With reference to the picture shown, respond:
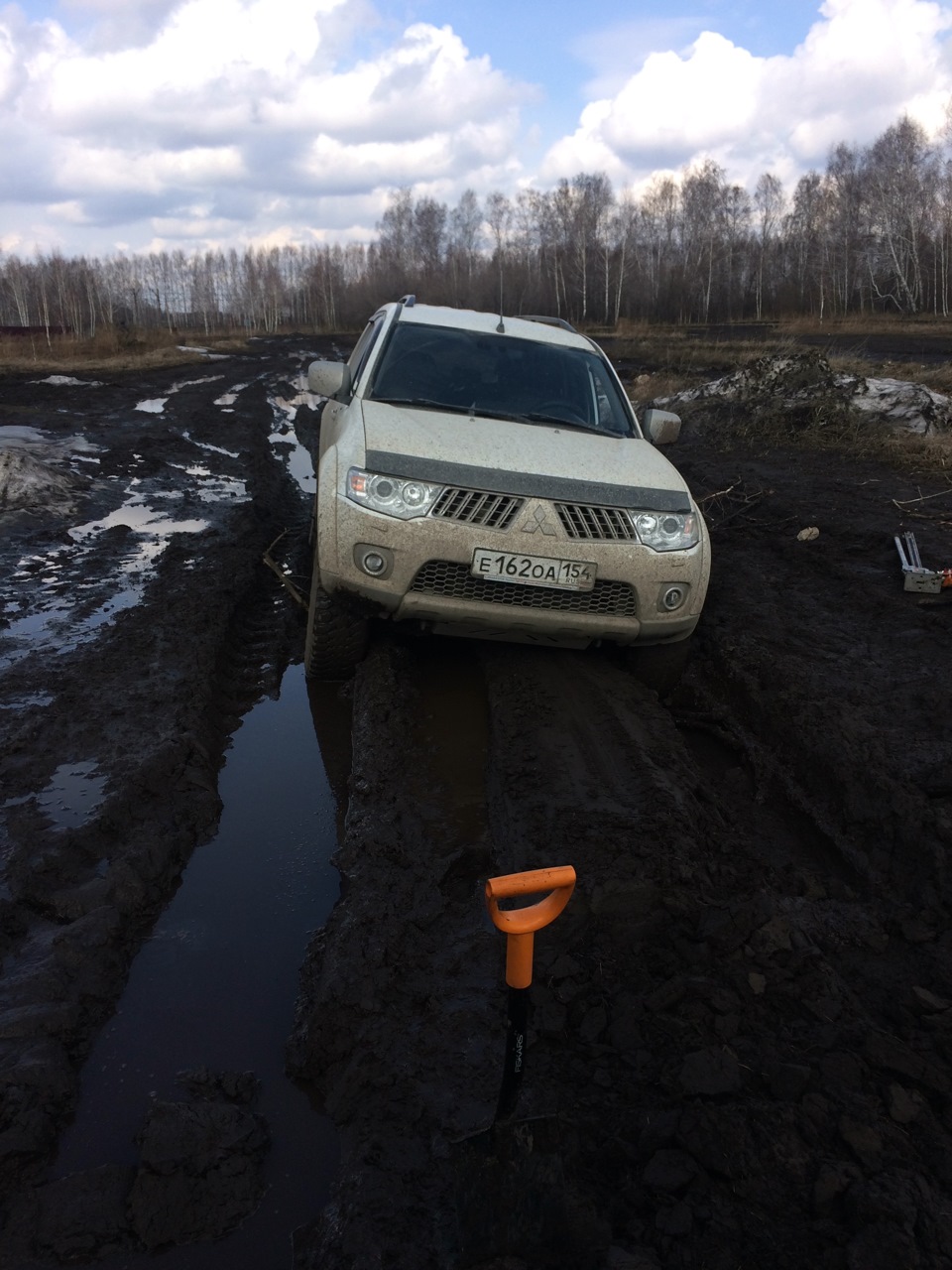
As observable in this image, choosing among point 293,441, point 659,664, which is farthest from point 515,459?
point 293,441

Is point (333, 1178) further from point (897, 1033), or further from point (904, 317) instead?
point (904, 317)

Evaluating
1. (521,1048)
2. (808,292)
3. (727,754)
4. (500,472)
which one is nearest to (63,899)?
(521,1048)

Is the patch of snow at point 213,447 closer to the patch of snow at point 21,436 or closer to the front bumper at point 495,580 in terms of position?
the patch of snow at point 21,436

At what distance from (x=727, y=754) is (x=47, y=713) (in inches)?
140

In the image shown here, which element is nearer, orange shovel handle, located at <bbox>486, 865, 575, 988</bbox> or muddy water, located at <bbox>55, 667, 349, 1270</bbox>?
orange shovel handle, located at <bbox>486, 865, 575, 988</bbox>

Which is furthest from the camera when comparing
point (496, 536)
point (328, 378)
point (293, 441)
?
point (293, 441)

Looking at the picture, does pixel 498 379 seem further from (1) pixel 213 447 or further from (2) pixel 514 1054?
(1) pixel 213 447

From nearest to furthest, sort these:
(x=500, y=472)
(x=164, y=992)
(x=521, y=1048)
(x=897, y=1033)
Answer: (x=521, y=1048) → (x=897, y=1033) → (x=164, y=992) → (x=500, y=472)

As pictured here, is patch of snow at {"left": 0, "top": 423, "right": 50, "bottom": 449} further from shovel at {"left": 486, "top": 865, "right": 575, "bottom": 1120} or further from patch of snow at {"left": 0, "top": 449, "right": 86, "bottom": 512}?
shovel at {"left": 486, "top": 865, "right": 575, "bottom": 1120}

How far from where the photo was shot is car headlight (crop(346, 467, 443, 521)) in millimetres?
4094

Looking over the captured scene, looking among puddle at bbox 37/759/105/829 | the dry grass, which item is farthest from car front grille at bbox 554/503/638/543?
the dry grass

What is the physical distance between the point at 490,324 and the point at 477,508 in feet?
7.63

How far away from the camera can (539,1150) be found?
2021mm

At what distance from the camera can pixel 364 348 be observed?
6164mm
